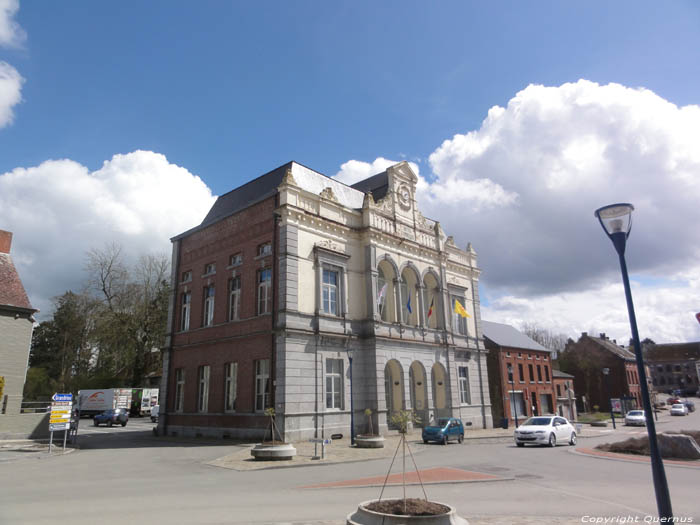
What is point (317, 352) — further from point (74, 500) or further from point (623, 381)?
point (623, 381)

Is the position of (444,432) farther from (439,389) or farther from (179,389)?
(179,389)

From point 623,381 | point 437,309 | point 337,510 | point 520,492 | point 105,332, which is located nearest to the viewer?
point 337,510

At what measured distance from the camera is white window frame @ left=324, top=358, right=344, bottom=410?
25.9 metres

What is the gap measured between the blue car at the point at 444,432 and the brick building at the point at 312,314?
9.99 ft

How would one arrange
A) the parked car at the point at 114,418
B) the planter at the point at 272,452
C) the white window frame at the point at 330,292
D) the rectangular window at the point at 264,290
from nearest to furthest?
the planter at the point at 272,452
the rectangular window at the point at 264,290
the white window frame at the point at 330,292
the parked car at the point at 114,418

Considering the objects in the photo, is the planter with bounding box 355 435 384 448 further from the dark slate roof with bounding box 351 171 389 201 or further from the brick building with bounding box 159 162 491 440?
the dark slate roof with bounding box 351 171 389 201

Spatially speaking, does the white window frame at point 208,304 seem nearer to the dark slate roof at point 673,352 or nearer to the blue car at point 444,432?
the blue car at point 444,432

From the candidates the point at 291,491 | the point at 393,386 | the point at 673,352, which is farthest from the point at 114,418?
the point at 673,352

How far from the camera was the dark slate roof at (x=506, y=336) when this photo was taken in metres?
47.7

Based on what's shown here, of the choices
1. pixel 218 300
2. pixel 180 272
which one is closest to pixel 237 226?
pixel 218 300

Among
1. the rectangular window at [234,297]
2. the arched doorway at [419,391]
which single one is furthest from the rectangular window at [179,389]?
the arched doorway at [419,391]

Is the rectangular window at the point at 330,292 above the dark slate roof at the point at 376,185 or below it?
below

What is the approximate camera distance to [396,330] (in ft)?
99.3

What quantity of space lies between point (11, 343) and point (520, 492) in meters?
29.0
